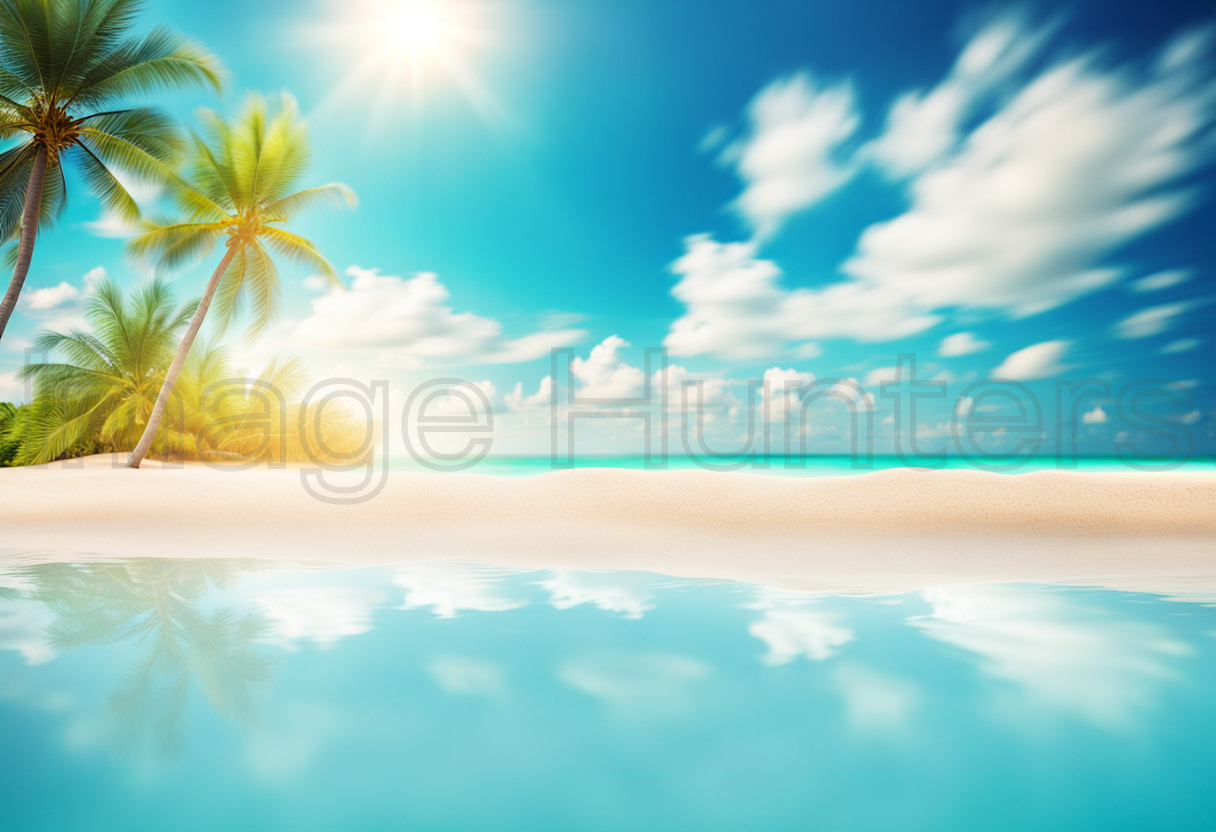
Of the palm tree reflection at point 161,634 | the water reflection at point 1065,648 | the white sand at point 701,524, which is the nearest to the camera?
the palm tree reflection at point 161,634

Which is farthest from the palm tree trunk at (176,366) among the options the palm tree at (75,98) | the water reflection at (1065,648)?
the water reflection at (1065,648)

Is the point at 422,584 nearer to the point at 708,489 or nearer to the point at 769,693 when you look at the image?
the point at 769,693

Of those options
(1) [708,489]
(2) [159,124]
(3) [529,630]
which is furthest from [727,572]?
(2) [159,124]

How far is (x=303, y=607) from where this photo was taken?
2.63m

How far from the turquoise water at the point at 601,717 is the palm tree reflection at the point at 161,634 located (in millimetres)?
14

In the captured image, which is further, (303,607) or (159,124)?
(159,124)

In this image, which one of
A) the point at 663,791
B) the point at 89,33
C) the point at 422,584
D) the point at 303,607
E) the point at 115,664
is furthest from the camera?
the point at 89,33

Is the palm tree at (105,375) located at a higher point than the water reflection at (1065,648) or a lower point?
higher

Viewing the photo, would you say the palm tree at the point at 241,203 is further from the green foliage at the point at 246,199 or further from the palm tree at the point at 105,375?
the palm tree at the point at 105,375

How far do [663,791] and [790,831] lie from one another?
291 mm

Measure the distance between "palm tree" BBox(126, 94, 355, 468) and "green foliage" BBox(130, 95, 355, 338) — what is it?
0.06 ft

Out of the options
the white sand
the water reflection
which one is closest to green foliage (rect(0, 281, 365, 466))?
the white sand

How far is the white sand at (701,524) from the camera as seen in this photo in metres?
3.87

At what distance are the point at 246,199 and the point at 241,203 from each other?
6.2 inches
